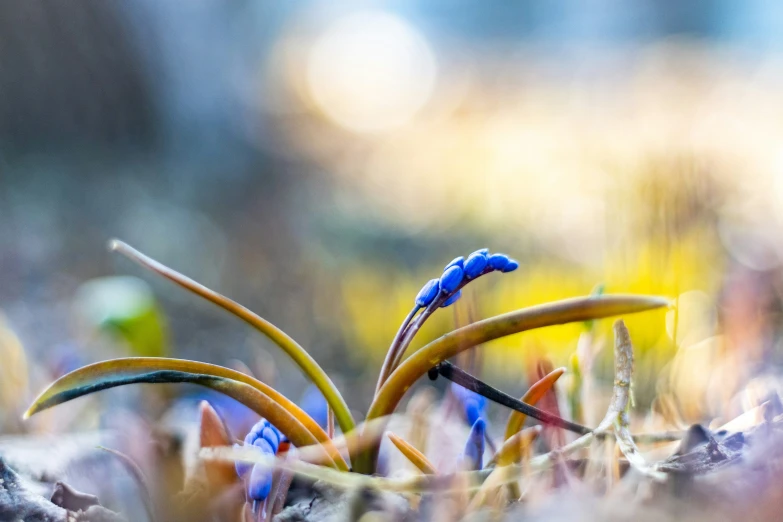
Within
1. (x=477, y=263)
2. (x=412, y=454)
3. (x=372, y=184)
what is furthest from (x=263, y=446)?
(x=372, y=184)

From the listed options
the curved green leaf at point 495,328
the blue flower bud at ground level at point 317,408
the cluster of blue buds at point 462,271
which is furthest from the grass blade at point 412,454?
the blue flower bud at ground level at point 317,408

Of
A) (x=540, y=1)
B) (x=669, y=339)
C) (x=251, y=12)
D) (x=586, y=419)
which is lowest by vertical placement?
(x=586, y=419)

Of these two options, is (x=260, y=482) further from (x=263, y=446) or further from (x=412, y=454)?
(x=412, y=454)

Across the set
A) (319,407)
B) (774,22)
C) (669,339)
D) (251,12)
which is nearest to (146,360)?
(319,407)

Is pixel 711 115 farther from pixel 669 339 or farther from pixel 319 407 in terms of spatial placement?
pixel 319 407

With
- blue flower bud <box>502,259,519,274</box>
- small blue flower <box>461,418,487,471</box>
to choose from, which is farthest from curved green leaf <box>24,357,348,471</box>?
blue flower bud <box>502,259,519,274</box>

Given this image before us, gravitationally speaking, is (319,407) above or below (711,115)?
below

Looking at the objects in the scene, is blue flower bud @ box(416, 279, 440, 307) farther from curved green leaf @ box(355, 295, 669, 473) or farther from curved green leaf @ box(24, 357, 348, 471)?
curved green leaf @ box(24, 357, 348, 471)
